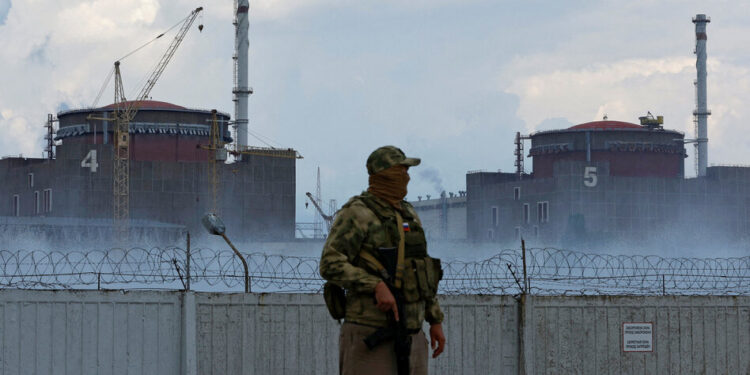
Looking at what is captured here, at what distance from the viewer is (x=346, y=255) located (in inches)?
308

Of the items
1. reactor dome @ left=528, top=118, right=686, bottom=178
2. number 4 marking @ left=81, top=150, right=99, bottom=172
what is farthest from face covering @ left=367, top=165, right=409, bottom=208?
reactor dome @ left=528, top=118, right=686, bottom=178

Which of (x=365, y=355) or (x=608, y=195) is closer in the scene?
(x=365, y=355)

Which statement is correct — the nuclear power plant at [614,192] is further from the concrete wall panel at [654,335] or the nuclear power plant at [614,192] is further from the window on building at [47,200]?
the concrete wall panel at [654,335]

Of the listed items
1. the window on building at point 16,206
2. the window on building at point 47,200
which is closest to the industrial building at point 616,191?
the window on building at point 47,200

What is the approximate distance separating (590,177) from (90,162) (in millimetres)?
46755

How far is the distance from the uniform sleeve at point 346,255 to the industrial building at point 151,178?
8852 cm

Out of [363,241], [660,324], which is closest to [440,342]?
[363,241]

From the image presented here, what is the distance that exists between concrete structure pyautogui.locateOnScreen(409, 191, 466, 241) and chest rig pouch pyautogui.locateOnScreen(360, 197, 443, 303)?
371 ft

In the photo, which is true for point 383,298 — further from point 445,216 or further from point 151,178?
point 445,216

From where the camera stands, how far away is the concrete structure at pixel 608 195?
10644 cm

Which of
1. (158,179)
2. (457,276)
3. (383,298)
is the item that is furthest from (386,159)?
(158,179)

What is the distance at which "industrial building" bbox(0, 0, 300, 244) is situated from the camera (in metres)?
100

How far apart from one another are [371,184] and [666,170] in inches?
4498

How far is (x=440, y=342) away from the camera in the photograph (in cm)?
810
